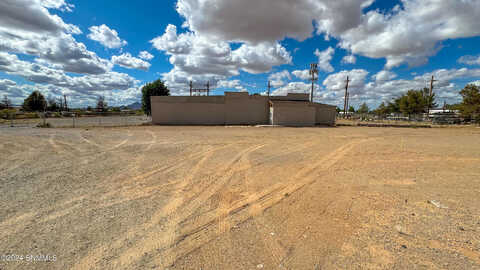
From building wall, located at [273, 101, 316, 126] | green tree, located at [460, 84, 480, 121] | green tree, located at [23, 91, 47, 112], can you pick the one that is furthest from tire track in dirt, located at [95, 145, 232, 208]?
green tree, located at [23, 91, 47, 112]

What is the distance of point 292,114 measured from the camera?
2594cm

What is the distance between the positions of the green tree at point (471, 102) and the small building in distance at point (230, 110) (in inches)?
941

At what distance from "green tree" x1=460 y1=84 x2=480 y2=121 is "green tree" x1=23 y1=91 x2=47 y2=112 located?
89.4 m

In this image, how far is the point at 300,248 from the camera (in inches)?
99.7

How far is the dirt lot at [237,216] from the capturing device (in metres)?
2.35

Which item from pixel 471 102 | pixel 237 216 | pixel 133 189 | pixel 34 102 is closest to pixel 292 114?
pixel 133 189

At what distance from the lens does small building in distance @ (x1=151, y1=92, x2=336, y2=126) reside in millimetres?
25469

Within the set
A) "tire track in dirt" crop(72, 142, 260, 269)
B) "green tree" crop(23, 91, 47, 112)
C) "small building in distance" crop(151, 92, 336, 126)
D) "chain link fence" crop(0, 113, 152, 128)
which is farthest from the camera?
"green tree" crop(23, 91, 47, 112)

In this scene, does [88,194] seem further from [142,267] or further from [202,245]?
[202,245]

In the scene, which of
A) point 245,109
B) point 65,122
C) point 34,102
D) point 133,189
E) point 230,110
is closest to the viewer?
point 133,189

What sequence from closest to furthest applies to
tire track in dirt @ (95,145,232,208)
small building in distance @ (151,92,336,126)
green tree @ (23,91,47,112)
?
tire track in dirt @ (95,145,232,208), small building in distance @ (151,92,336,126), green tree @ (23,91,47,112)

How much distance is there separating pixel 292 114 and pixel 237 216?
2406 cm

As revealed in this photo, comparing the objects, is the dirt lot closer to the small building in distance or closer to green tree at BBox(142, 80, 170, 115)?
the small building in distance

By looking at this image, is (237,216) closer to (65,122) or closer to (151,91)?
(65,122)
